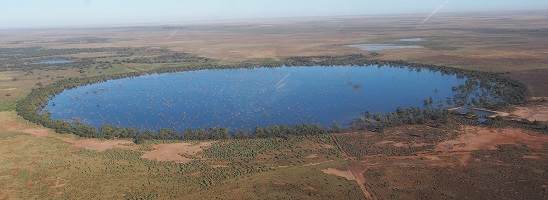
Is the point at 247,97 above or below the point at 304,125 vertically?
below

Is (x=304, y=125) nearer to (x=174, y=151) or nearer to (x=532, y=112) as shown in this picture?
(x=174, y=151)

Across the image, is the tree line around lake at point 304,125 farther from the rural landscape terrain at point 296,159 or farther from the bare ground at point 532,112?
the bare ground at point 532,112

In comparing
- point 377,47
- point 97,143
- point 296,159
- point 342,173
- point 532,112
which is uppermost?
point 97,143

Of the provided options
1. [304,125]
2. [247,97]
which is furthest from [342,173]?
[247,97]

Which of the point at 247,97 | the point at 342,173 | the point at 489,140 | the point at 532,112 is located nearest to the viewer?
the point at 342,173

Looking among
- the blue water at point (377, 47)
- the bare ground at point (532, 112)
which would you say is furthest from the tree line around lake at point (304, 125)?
the blue water at point (377, 47)

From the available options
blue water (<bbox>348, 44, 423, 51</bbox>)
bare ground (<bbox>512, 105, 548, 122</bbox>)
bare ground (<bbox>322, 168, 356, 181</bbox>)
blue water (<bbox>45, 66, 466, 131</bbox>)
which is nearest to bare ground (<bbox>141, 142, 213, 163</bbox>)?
blue water (<bbox>45, 66, 466, 131</bbox>)

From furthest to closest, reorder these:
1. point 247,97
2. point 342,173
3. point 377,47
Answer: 1. point 377,47
2. point 247,97
3. point 342,173

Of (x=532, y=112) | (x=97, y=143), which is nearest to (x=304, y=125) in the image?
(x=97, y=143)

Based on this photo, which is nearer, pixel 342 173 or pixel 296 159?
pixel 342 173
